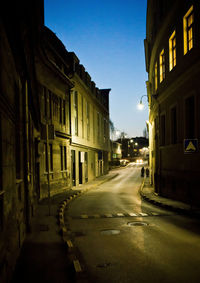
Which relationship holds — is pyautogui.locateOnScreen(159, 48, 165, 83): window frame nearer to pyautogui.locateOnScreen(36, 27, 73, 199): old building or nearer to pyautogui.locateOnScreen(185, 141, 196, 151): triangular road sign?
pyautogui.locateOnScreen(36, 27, 73, 199): old building

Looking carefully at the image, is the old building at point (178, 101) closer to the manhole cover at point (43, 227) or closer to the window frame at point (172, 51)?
the window frame at point (172, 51)

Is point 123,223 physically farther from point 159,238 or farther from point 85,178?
point 85,178

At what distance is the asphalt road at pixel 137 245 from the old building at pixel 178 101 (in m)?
2.89

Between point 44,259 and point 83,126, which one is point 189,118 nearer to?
point 44,259

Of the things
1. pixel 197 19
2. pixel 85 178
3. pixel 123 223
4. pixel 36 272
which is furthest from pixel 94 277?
pixel 85 178

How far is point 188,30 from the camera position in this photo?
14703mm

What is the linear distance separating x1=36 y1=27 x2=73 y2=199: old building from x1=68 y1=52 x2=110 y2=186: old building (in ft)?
6.12

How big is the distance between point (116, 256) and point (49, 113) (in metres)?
14.3

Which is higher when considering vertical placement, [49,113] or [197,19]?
[197,19]

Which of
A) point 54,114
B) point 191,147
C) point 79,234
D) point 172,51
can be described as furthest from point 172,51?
point 79,234

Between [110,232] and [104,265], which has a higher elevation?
[104,265]

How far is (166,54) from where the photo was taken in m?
18.3

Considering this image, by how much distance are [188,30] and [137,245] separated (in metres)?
11.9

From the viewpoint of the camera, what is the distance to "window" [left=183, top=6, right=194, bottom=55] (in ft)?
47.3
